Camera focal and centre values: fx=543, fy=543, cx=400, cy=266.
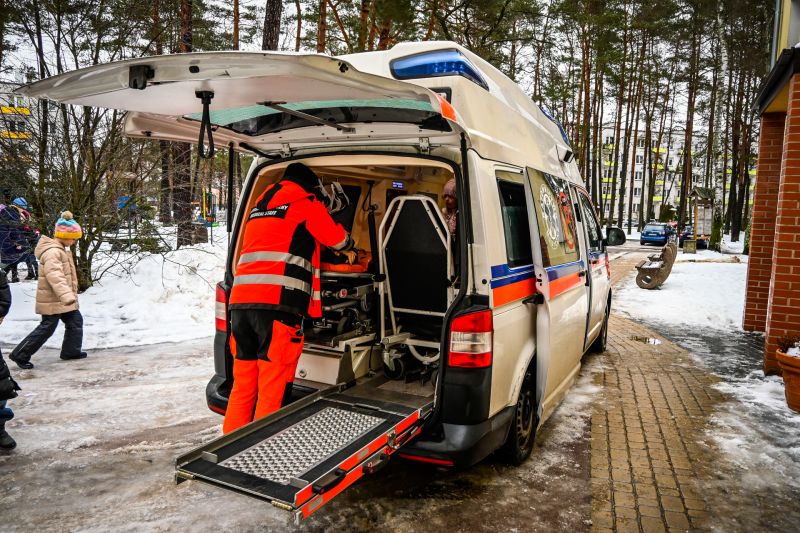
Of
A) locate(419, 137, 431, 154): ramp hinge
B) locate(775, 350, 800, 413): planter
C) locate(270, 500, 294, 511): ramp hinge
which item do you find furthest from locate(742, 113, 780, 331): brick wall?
locate(270, 500, 294, 511): ramp hinge

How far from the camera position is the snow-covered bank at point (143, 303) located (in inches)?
288

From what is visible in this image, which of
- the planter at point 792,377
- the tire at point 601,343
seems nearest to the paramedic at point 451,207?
the planter at point 792,377

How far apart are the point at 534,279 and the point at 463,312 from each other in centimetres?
96

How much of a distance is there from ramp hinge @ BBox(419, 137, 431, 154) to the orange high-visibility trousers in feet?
4.47

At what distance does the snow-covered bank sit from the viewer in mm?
7316

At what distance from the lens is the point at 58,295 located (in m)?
6.08

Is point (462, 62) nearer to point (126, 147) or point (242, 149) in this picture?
point (242, 149)

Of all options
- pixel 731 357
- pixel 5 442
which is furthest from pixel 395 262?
pixel 731 357

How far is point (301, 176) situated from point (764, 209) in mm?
7382

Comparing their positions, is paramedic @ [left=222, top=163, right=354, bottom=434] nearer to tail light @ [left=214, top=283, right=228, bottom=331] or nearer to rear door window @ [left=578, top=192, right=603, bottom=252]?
tail light @ [left=214, top=283, right=228, bottom=331]

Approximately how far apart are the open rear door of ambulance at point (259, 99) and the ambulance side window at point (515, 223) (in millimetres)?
583

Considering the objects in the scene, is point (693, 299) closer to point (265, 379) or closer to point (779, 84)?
point (779, 84)

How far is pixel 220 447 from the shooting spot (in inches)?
110

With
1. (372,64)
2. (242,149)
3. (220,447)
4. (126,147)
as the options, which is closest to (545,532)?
(220,447)
